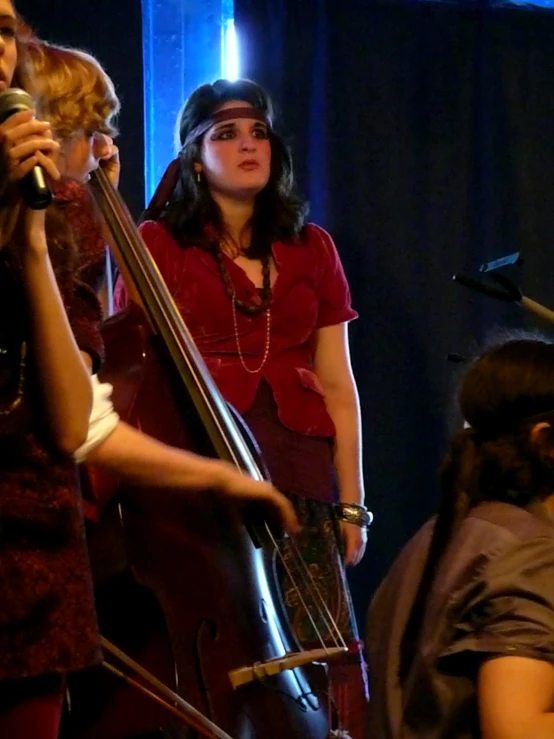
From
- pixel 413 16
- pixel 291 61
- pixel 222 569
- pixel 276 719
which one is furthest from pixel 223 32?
pixel 276 719

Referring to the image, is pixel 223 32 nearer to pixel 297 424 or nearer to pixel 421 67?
pixel 421 67

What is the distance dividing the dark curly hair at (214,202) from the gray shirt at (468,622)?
87cm

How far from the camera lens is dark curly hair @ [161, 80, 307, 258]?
1.83 metres

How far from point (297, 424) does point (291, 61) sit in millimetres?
1048

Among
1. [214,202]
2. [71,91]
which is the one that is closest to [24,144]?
[71,91]

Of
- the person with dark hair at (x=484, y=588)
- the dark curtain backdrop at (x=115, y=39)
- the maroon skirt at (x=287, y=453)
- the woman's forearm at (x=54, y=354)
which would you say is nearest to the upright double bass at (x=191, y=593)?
the person with dark hair at (x=484, y=588)

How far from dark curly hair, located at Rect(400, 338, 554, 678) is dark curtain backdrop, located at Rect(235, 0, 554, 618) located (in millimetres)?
1265

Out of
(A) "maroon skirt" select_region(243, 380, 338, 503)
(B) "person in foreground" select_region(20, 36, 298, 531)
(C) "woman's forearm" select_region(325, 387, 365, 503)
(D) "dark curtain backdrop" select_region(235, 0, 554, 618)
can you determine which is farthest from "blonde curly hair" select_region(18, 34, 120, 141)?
(D) "dark curtain backdrop" select_region(235, 0, 554, 618)

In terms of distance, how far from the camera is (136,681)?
1.17 meters

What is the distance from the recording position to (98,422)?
3.05 ft

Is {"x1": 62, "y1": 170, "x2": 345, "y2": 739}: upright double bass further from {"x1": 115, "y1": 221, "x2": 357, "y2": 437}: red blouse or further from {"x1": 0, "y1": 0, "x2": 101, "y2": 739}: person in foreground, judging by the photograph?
{"x1": 0, "y1": 0, "x2": 101, "y2": 739}: person in foreground

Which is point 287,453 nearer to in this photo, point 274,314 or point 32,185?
point 274,314

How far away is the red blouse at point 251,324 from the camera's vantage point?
1.73 metres

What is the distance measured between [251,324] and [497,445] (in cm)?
69
